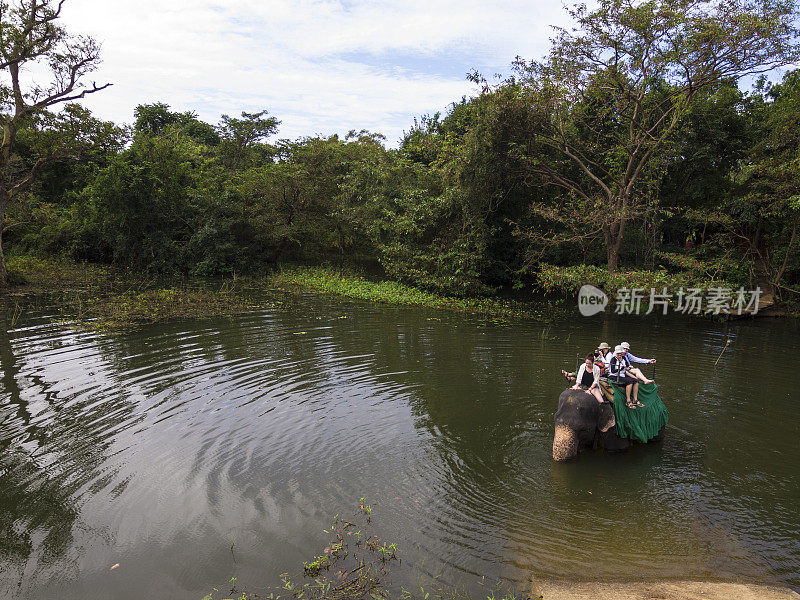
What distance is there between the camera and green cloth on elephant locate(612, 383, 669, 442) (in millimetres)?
8250

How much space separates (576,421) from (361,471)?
11.5 feet

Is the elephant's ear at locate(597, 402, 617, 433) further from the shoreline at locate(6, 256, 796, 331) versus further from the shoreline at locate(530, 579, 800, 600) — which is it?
the shoreline at locate(6, 256, 796, 331)

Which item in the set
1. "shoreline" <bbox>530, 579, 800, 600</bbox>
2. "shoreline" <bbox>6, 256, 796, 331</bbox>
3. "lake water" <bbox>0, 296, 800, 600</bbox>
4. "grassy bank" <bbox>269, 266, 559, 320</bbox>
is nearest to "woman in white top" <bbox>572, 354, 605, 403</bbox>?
"lake water" <bbox>0, 296, 800, 600</bbox>

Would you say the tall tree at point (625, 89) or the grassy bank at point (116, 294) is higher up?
the tall tree at point (625, 89)

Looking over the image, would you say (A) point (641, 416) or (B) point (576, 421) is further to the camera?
(A) point (641, 416)

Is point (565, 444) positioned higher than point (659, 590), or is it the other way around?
point (565, 444)

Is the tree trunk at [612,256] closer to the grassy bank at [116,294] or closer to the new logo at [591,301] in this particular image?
the new logo at [591,301]

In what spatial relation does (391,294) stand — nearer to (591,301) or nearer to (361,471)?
(591,301)

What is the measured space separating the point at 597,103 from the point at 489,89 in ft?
17.1

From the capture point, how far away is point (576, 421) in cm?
780

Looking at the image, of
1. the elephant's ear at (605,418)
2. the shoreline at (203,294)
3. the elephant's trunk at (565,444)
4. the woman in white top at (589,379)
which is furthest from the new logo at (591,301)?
the elephant's trunk at (565,444)

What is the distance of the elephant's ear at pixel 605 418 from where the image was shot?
8.07 m

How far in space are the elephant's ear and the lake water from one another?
1.73ft

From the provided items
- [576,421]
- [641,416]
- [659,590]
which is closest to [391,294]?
Answer: [641,416]
